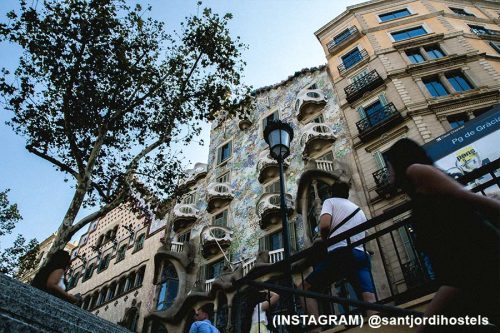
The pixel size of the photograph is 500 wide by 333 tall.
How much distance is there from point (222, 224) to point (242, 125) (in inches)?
360

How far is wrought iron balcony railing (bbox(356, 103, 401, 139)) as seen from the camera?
1553cm

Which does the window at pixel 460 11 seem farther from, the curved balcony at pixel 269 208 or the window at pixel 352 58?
the curved balcony at pixel 269 208

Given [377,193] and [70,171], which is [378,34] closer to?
[377,193]

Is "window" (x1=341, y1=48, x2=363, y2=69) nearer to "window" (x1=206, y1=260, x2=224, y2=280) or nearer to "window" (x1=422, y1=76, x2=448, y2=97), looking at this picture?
"window" (x1=422, y1=76, x2=448, y2=97)

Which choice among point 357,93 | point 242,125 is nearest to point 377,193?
point 357,93

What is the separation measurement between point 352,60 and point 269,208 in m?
12.0

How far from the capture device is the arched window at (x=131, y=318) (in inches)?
806

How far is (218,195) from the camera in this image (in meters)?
21.4

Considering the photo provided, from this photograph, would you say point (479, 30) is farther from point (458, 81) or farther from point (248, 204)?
point (248, 204)

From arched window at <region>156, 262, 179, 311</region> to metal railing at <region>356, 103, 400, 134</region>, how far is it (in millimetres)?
14454

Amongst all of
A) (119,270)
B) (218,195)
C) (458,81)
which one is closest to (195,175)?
(218,195)

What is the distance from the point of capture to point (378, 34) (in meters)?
21.1

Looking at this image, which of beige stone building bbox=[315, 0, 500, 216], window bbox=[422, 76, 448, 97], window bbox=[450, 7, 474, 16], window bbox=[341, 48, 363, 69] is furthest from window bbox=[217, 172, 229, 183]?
window bbox=[450, 7, 474, 16]

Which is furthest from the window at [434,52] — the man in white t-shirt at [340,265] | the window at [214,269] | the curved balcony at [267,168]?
the man in white t-shirt at [340,265]
